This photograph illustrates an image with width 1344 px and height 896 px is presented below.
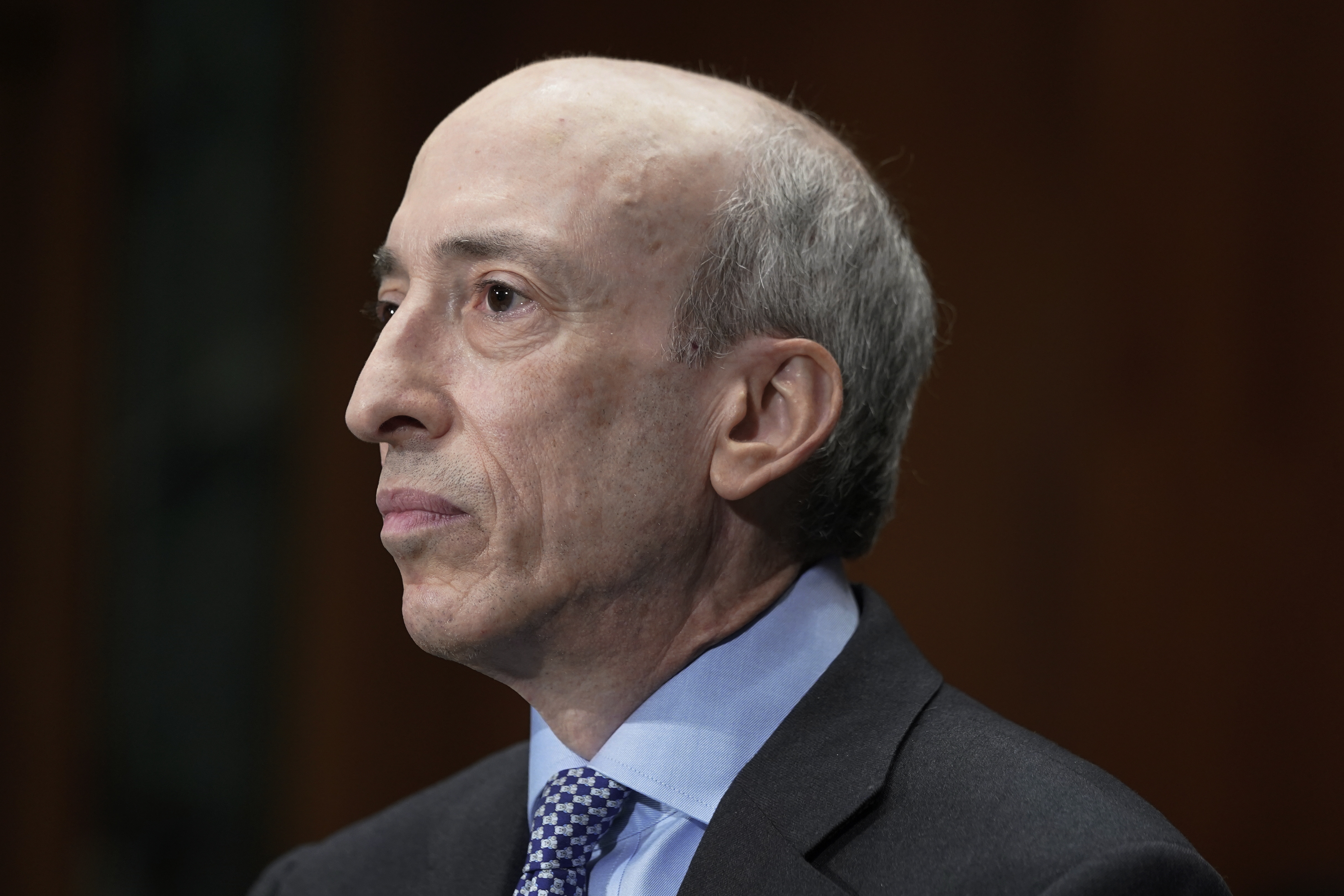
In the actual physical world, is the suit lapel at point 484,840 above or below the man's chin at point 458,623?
below

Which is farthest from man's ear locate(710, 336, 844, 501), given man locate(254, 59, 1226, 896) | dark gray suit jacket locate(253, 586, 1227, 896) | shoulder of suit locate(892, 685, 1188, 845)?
shoulder of suit locate(892, 685, 1188, 845)

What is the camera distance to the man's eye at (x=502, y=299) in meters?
1.61

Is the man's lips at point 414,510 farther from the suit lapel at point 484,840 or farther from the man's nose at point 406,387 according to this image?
the suit lapel at point 484,840

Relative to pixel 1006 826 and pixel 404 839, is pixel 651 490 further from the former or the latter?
pixel 404 839

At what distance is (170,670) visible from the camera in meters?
3.92

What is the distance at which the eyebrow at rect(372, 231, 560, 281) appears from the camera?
1.59 meters

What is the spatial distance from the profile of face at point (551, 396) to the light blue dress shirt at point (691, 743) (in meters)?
0.10

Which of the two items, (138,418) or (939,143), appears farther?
(138,418)

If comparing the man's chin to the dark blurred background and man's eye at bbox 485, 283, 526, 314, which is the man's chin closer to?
man's eye at bbox 485, 283, 526, 314

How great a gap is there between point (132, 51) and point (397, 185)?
2.80ft

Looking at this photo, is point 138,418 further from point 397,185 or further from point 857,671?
point 857,671

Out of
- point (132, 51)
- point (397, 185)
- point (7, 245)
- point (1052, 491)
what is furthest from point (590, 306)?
point (7, 245)

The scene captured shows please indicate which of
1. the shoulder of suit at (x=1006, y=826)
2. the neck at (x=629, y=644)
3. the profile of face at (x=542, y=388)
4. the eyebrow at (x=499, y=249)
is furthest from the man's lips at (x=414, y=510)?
the shoulder of suit at (x=1006, y=826)

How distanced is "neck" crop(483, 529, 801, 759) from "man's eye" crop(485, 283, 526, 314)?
36 cm
